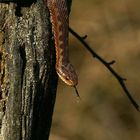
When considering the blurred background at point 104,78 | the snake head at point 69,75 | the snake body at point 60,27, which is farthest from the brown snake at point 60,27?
the blurred background at point 104,78

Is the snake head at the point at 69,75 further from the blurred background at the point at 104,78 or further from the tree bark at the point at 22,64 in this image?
the blurred background at the point at 104,78

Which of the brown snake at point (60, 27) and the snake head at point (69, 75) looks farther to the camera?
the snake head at point (69, 75)

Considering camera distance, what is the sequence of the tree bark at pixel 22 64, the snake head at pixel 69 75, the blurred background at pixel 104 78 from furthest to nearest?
the blurred background at pixel 104 78
the snake head at pixel 69 75
the tree bark at pixel 22 64

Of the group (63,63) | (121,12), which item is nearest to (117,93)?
(121,12)

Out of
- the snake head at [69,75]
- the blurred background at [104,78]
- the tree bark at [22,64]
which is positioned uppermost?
the tree bark at [22,64]

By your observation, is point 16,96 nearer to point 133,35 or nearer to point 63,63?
point 63,63

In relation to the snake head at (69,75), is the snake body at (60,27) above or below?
above

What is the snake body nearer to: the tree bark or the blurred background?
the tree bark
